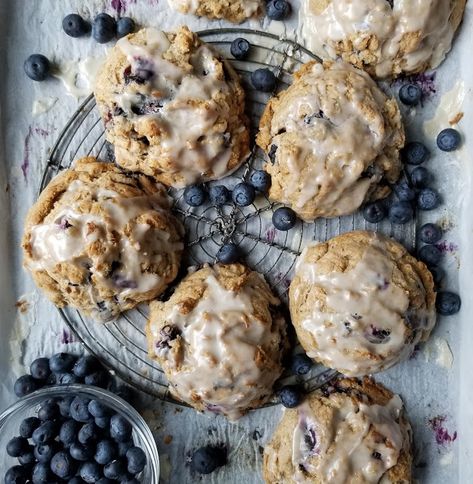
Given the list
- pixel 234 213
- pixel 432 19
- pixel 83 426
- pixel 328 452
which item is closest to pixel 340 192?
pixel 234 213

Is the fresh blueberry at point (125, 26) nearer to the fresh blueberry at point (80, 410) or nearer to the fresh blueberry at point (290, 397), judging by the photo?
the fresh blueberry at point (80, 410)

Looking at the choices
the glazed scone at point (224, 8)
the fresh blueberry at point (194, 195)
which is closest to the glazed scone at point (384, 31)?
the glazed scone at point (224, 8)

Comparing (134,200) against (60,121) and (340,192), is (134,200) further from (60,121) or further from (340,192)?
(340,192)

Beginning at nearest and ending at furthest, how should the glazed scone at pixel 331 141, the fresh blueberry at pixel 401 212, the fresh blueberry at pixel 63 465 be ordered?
the glazed scone at pixel 331 141
the fresh blueberry at pixel 63 465
the fresh blueberry at pixel 401 212

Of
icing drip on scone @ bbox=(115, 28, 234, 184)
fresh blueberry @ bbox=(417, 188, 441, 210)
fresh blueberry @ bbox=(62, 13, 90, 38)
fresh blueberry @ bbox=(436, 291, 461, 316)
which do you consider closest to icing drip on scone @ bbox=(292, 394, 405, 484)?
fresh blueberry @ bbox=(436, 291, 461, 316)

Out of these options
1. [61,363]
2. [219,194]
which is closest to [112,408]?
[61,363]

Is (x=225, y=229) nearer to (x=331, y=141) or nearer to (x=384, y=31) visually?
(x=331, y=141)
